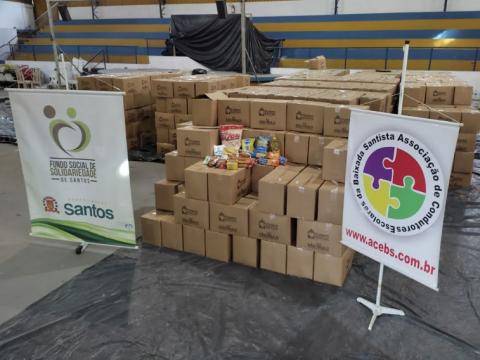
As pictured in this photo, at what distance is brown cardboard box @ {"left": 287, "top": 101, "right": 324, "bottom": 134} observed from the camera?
318 cm

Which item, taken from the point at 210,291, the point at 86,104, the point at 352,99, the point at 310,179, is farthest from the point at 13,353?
the point at 352,99

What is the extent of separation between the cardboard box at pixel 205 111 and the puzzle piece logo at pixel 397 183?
156 cm

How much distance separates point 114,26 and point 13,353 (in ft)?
46.9

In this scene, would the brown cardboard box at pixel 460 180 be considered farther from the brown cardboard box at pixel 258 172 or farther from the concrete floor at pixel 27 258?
the concrete floor at pixel 27 258

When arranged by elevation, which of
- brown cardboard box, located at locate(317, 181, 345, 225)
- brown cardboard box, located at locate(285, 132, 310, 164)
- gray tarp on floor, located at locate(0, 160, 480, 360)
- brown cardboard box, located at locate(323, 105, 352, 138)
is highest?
brown cardboard box, located at locate(323, 105, 352, 138)

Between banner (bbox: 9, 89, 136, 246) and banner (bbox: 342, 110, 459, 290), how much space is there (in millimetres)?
1520

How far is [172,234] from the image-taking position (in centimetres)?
321

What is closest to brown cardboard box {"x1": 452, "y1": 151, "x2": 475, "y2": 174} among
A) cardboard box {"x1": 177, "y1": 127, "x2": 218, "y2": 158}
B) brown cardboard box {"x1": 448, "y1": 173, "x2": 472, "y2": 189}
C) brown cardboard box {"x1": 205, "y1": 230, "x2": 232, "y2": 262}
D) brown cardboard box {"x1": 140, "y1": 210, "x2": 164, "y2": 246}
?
brown cardboard box {"x1": 448, "y1": 173, "x2": 472, "y2": 189}

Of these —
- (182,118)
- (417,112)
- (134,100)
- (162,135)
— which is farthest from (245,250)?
(134,100)

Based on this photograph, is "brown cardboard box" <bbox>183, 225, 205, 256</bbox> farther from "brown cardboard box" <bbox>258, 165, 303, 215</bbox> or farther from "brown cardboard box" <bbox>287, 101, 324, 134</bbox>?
"brown cardboard box" <bbox>287, 101, 324, 134</bbox>

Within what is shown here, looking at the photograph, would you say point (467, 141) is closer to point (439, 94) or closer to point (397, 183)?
point (439, 94)

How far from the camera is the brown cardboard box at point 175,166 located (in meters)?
3.42

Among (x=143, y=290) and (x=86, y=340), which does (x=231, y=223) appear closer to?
(x=143, y=290)

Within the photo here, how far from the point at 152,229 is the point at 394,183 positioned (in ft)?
6.44
